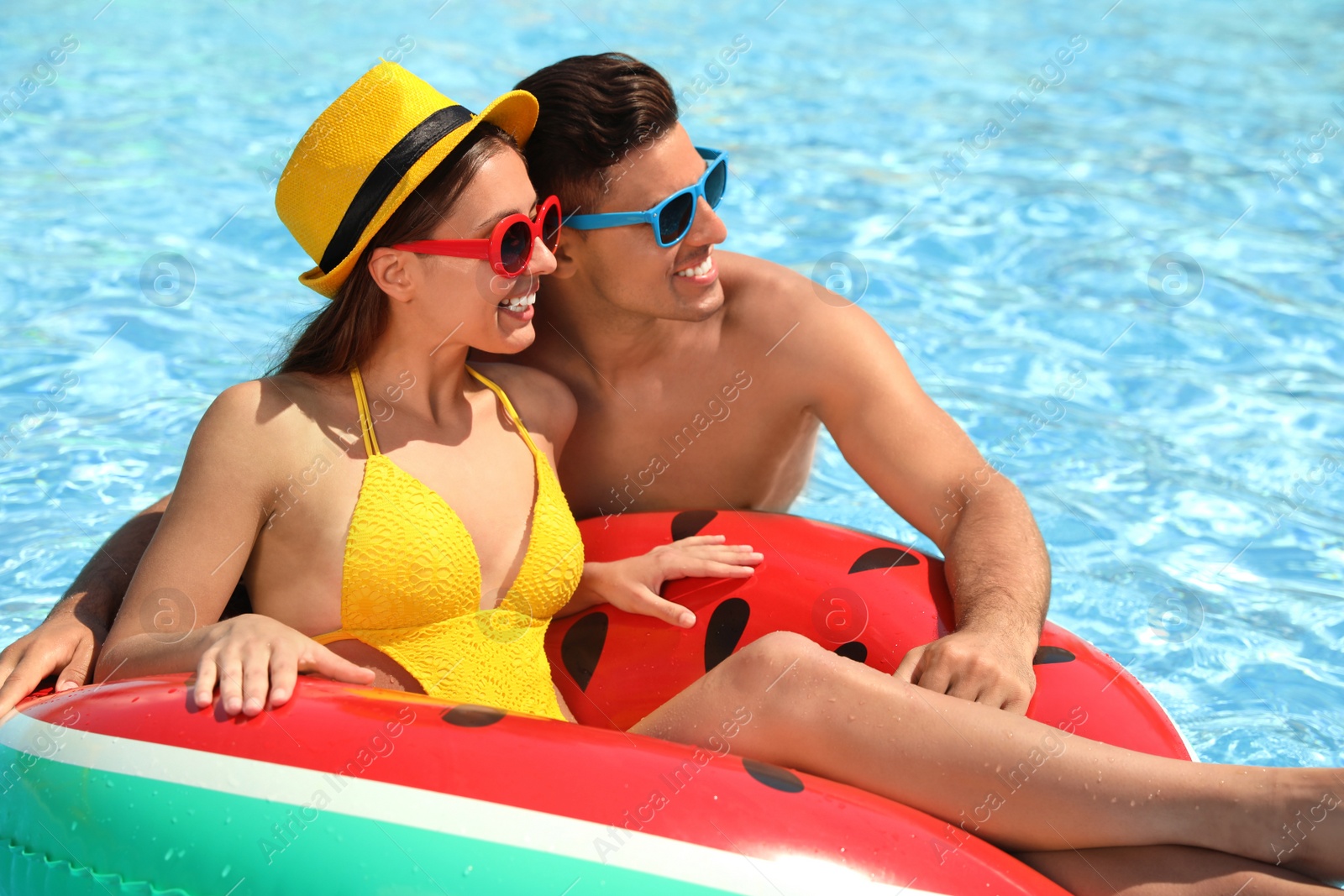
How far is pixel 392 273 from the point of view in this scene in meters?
2.55

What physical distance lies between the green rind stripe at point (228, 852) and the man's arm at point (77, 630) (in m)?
0.30

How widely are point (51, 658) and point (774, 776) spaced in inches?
57.5

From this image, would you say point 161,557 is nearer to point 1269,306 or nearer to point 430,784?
point 430,784

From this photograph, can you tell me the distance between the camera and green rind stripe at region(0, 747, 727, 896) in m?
1.87

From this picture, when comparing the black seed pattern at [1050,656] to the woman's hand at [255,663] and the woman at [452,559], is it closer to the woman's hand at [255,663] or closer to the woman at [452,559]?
the woman at [452,559]

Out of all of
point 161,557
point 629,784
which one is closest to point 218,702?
point 161,557

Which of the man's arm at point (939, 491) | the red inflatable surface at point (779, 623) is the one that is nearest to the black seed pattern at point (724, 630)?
the red inflatable surface at point (779, 623)

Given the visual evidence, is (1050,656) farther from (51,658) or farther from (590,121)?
(51,658)

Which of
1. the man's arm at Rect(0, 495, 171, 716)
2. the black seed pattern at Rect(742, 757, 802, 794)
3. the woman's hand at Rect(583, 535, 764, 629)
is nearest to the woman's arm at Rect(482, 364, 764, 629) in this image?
the woman's hand at Rect(583, 535, 764, 629)

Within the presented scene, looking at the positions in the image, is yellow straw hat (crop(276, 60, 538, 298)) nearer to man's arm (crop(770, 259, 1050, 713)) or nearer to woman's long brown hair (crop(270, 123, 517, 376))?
woman's long brown hair (crop(270, 123, 517, 376))

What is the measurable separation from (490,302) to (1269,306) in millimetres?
4754

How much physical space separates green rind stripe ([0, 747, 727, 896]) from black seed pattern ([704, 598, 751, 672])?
0.97 m

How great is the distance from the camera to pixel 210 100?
→ 8273mm

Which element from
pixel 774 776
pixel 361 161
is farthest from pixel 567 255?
pixel 774 776
